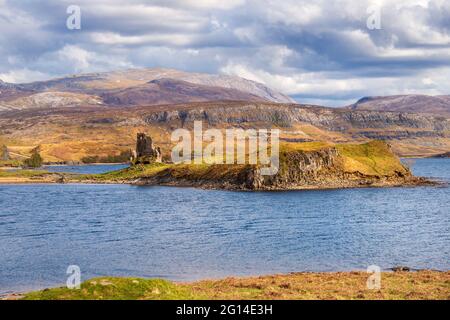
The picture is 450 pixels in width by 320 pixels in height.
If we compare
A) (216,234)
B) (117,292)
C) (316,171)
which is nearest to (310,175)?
(316,171)

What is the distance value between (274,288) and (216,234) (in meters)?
40.1

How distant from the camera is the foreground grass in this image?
34594 mm

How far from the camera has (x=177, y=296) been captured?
34906 mm

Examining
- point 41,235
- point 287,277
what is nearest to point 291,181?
point 41,235

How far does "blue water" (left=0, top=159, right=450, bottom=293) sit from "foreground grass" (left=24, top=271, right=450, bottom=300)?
7687 mm

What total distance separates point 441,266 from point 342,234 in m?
24.8

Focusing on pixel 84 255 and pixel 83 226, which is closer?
pixel 84 255

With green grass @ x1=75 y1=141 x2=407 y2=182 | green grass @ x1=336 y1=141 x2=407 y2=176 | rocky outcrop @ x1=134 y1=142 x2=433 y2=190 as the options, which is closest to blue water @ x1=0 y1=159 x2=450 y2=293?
rocky outcrop @ x1=134 y1=142 x2=433 y2=190

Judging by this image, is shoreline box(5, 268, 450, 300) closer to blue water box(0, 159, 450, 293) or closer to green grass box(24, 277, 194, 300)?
green grass box(24, 277, 194, 300)

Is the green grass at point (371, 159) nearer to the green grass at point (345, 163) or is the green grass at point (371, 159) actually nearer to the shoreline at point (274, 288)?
the green grass at point (345, 163)

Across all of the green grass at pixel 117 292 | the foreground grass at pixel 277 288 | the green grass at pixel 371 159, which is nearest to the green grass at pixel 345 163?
the green grass at pixel 371 159

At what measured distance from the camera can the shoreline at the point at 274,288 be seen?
34656mm

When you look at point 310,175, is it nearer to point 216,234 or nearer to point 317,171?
point 317,171
